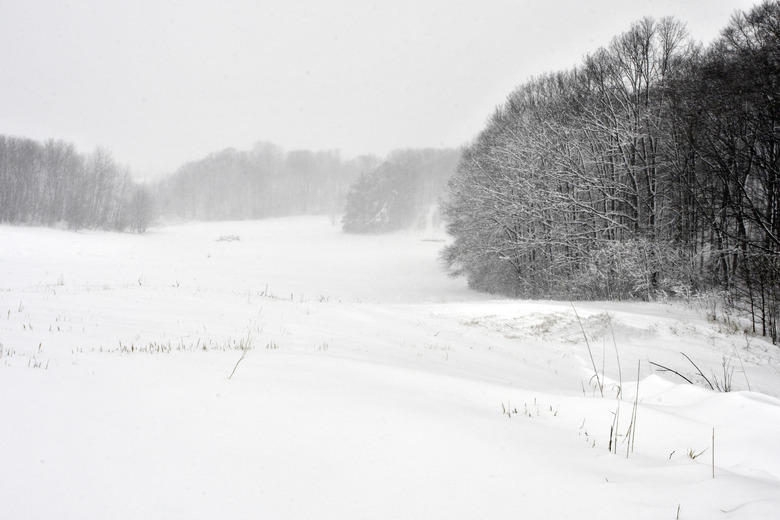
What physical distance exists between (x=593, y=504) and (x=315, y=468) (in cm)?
131

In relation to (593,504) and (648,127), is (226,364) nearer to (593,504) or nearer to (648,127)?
(593,504)

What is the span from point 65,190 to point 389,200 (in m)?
41.6

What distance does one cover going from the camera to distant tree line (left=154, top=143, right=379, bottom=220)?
75812 mm

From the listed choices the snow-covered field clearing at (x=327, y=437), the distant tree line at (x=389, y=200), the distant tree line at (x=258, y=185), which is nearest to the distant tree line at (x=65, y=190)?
the distant tree line at (x=258, y=185)

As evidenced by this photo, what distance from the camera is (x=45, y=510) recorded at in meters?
1.45

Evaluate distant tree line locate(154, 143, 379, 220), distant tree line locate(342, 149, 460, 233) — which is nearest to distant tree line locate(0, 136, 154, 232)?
distant tree line locate(154, 143, 379, 220)

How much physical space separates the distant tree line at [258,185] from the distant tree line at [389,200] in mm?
16799

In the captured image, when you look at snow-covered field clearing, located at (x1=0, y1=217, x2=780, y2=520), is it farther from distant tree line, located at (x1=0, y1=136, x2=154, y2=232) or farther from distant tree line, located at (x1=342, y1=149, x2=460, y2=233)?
distant tree line, located at (x1=0, y1=136, x2=154, y2=232)

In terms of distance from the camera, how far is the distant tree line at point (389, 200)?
56812mm

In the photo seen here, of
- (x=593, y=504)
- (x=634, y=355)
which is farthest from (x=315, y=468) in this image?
(x=634, y=355)

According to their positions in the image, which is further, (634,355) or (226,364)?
(634,355)

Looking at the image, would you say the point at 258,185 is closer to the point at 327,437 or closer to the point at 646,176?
the point at 646,176

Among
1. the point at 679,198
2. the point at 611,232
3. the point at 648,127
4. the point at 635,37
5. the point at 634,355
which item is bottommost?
the point at 634,355

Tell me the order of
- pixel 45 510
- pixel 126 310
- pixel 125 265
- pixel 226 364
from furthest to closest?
pixel 125 265, pixel 126 310, pixel 226 364, pixel 45 510
